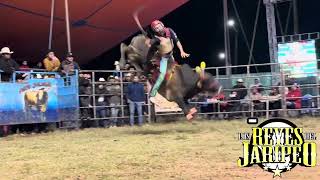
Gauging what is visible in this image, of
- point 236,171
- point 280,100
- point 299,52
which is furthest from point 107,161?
point 299,52

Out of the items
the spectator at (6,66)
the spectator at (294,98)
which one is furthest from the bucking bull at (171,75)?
the spectator at (294,98)

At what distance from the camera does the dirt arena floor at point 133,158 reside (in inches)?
221

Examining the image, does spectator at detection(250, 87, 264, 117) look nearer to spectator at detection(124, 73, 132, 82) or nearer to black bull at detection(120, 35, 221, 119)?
spectator at detection(124, 73, 132, 82)

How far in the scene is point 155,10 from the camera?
20.3 m

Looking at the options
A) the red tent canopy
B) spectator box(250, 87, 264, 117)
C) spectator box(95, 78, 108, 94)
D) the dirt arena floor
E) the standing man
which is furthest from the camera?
the red tent canopy

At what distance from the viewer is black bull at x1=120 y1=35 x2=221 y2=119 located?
26.5 ft

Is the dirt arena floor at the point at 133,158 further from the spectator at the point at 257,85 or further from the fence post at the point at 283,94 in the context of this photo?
the spectator at the point at 257,85

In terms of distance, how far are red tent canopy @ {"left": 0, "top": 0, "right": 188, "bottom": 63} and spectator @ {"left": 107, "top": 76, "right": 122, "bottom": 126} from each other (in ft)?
15.2

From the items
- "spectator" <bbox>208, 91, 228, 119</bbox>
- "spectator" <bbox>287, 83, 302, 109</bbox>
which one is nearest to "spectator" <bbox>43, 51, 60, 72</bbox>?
"spectator" <bbox>208, 91, 228, 119</bbox>

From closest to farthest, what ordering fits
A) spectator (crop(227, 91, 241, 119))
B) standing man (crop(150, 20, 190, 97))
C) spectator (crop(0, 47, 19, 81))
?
standing man (crop(150, 20, 190, 97))
spectator (crop(0, 47, 19, 81))
spectator (crop(227, 91, 241, 119))

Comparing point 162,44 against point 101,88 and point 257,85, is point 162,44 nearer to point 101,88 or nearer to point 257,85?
point 101,88

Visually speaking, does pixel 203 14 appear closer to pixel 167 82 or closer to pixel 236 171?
pixel 167 82

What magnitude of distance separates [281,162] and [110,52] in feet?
70.4

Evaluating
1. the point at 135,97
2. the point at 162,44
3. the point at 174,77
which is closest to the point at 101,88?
the point at 135,97
